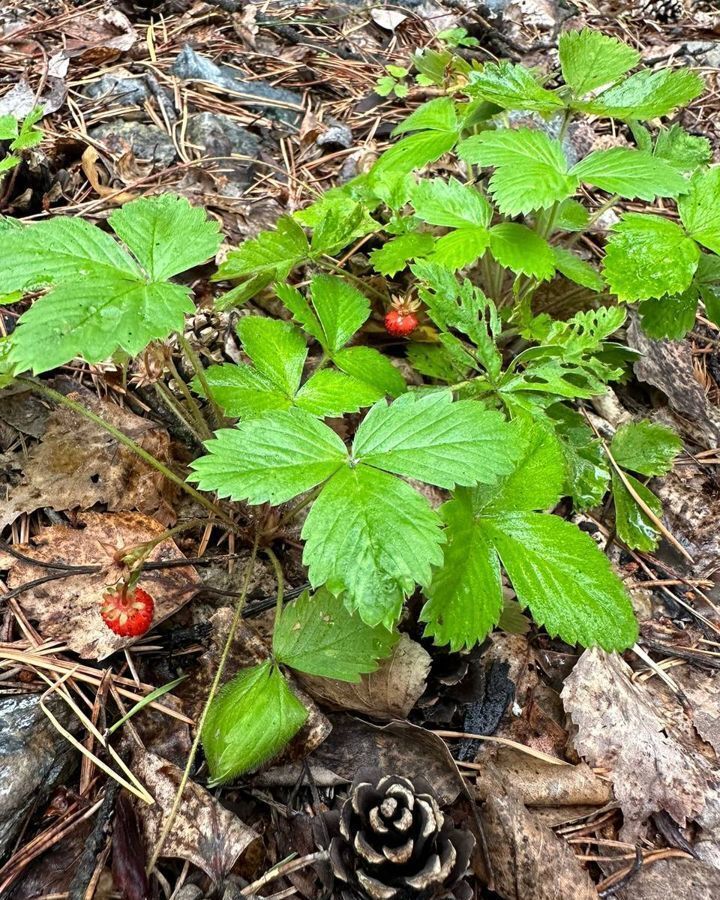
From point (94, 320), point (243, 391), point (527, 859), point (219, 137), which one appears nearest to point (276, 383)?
point (243, 391)

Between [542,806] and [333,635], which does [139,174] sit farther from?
[542,806]

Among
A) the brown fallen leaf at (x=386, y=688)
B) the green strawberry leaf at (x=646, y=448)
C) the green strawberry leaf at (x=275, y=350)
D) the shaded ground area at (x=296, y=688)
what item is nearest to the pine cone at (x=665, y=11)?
the shaded ground area at (x=296, y=688)

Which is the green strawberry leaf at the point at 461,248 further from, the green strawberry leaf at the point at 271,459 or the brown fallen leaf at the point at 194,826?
the brown fallen leaf at the point at 194,826

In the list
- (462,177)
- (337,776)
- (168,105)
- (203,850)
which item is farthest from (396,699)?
(168,105)

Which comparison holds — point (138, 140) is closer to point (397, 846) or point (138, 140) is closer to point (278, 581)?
point (278, 581)

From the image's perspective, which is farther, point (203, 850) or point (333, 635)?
point (333, 635)

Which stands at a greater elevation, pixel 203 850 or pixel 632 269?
pixel 632 269
